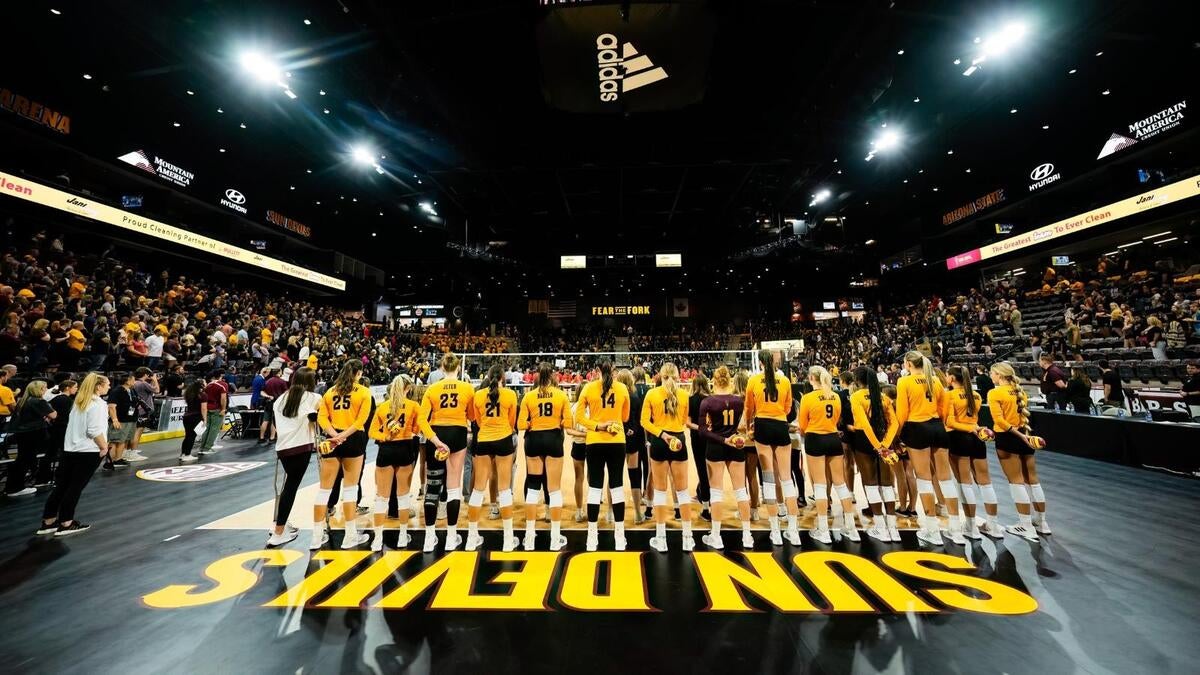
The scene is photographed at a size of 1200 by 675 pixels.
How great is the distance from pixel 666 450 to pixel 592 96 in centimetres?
756

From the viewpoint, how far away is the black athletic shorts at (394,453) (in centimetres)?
406

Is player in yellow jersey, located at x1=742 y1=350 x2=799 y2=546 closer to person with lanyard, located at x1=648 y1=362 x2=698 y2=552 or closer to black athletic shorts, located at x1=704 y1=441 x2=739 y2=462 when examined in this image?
black athletic shorts, located at x1=704 y1=441 x2=739 y2=462

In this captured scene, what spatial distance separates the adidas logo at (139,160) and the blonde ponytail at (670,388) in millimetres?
21742

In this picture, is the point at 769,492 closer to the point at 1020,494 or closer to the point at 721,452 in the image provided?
the point at 721,452

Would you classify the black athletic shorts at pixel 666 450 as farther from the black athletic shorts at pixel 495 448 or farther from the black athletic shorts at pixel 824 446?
the black athletic shorts at pixel 495 448

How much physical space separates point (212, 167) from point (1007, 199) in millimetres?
37251

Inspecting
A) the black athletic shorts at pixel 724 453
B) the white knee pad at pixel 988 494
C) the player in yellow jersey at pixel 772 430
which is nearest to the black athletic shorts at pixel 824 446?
the player in yellow jersey at pixel 772 430

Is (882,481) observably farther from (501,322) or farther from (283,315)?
(501,322)

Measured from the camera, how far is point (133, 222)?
14.6 metres

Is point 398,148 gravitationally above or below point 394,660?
above

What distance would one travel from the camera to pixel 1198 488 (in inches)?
216

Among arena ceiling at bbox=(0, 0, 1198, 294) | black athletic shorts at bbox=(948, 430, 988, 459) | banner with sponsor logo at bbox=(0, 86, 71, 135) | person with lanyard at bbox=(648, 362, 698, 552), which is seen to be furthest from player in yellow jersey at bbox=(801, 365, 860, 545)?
banner with sponsor logo at bbox=(0, 86, 71, 135)

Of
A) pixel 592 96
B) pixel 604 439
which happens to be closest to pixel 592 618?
pixel 604 439

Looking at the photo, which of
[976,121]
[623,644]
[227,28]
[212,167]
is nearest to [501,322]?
[212,167]
